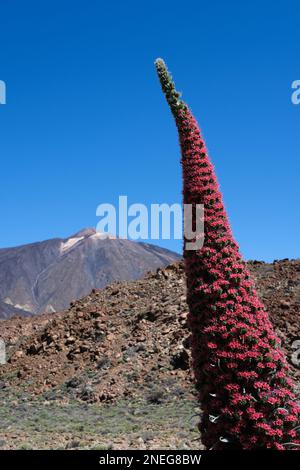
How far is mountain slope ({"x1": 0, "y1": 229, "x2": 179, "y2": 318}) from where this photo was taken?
164 meters

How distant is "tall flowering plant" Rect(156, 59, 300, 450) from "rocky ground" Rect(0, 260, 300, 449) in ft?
19.2

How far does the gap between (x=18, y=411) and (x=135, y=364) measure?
161 inches

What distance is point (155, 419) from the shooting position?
16.3m

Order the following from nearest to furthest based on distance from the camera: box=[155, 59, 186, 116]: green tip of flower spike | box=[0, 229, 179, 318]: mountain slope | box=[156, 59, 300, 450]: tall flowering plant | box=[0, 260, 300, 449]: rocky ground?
box=[156, 59, 300, 450]: tall flowering plant → box=[155, 59, 186, 116]: green tip of flower spike → box=[0, 260, 300, 449]: rocky ground → box=[0, 229, 179, 318]: mountain slope

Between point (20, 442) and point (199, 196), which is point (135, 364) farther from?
point (199, 196)

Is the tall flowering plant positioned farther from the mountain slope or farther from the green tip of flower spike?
the mountain slope

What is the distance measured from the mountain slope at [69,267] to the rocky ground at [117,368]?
12942 cm

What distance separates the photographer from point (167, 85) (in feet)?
27.1

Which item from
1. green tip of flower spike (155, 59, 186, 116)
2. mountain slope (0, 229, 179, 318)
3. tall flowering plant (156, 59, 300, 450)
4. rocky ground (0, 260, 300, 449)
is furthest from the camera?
mountain slope (0, 229, 179, 318)

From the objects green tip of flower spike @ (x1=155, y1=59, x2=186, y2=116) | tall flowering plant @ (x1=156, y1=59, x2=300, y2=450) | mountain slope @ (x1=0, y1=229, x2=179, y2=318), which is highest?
mountain slope @ (x1=0, y1=229, x2=179, y2=318)

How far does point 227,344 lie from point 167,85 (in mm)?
3457

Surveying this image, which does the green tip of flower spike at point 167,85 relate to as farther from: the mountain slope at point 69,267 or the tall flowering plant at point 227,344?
the mountain slope at point 69,267

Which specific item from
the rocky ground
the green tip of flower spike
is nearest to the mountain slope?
the rocky ground

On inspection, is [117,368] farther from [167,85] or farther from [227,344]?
[167,85]
